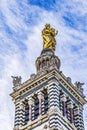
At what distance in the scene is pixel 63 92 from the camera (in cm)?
5384

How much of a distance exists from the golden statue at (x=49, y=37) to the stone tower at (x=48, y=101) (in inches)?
161

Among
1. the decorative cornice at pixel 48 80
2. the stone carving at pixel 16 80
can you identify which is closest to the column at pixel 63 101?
the decorative cornice at pixel 48 80

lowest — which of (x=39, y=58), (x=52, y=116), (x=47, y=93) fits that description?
(x=52, y=116)

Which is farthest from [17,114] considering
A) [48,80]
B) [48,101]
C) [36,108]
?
[48,80]

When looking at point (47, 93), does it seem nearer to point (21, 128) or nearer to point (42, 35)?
point (21, 128)

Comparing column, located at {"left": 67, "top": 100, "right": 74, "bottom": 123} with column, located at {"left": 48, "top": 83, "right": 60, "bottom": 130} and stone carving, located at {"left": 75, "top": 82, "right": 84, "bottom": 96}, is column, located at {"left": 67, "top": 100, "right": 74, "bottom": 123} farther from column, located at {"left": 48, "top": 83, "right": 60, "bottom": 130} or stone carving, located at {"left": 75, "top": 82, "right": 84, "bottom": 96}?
stone carving, located at {"left": 75, "top": 82, "right": 84, "bottom": 96}

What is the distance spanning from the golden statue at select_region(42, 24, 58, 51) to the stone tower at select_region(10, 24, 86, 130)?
13.4 feet

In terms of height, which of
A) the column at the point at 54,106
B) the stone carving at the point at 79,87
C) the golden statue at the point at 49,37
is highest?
the golden statue at the point at 49,37

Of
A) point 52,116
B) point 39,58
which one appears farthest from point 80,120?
point 39,58

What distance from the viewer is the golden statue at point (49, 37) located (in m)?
61.6

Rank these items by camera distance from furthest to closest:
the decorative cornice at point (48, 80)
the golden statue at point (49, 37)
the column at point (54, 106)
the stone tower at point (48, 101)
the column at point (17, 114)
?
the golden statue at point (49, 37), the decorative cornice at point (48, 80), the column at point (17, 114), the stone tower at point (48, 101), the column at point (54, 106)

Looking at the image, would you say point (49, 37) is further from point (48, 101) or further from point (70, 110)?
point (48, 101)

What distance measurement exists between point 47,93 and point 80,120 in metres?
4.47

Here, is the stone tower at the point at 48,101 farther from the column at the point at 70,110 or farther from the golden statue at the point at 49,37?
the golden statue at the point at 49,37
